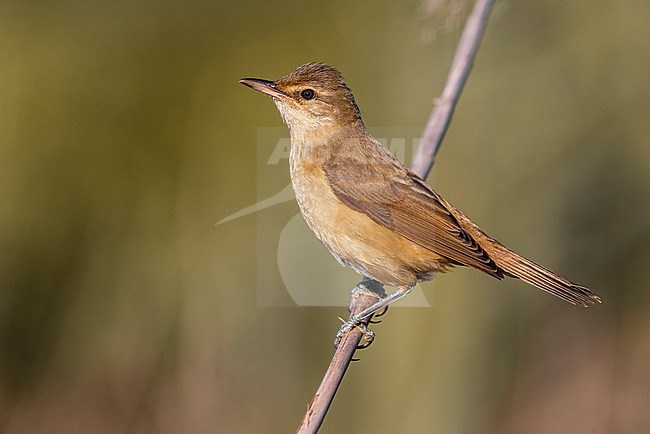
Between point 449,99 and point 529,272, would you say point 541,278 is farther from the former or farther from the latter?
point 449,99

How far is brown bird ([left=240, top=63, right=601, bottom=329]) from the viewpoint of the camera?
Answer: 3.31 m

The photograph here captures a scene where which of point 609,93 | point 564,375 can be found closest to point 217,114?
point 609,93

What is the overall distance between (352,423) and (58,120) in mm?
1893

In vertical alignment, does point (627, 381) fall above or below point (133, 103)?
below

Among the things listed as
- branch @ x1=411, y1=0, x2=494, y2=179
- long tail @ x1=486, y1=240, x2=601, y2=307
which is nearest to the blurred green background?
long tail @ x1=486, y1=240, x2=601, y2=307

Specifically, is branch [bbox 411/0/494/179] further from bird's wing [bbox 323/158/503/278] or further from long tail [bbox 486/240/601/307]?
long tail [bbox 486/240/601/307]

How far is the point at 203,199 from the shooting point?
409 cm

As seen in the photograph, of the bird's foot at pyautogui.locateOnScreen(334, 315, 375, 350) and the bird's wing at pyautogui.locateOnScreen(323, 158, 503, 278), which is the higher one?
the bird's wing at pyautogui.locateOnScreen(323, 158, 503, 278)

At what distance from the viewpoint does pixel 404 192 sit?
3.43m

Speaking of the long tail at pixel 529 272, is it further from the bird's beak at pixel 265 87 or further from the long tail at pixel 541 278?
the bird's beak at pixel 265 87

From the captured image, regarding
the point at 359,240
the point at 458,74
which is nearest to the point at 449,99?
the point at 458,74

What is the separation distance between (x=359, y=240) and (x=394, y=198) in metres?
0.23

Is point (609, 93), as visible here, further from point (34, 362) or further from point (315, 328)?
point (34, 362)

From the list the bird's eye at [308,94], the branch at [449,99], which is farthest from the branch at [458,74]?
the bird's eye at [308,94]
